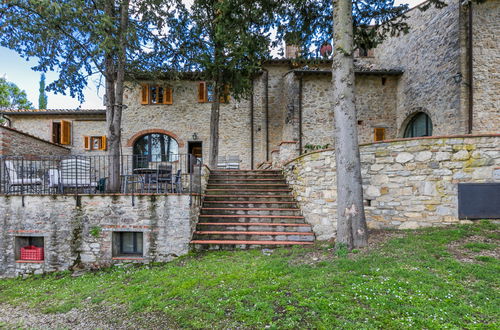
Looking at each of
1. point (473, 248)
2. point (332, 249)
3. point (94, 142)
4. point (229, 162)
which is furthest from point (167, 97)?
point (473, 248)

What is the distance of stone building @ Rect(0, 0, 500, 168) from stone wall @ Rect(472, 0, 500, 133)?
1.4 inches

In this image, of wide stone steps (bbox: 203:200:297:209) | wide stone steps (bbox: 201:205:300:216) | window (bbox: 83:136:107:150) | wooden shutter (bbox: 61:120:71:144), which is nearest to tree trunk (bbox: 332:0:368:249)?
wide stone steps (bbox: 201:205:300:216)

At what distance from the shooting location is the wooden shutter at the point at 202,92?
1353 cm

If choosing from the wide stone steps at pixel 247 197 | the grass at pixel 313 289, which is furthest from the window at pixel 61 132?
the wide stone steps at pixel 247 197

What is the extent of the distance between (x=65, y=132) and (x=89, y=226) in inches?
398

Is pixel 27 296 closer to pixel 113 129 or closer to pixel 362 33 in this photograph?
pixel 113 129

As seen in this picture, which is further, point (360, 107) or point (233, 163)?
point (233, 163)

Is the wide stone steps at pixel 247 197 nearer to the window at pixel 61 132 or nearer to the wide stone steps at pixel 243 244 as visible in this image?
the wide stone steps at pixel 243 244

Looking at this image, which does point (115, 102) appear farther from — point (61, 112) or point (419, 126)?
point (419, 126)

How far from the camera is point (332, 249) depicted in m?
4.98

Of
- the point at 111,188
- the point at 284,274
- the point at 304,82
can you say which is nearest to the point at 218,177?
the point at 111,188

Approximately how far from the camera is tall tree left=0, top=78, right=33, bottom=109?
20234 millimetres

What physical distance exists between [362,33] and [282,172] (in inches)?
184

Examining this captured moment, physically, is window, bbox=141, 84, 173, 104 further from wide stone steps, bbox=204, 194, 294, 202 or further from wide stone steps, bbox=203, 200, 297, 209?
wide stone steps, bbox=203, 200, 297, 209
